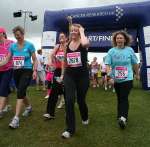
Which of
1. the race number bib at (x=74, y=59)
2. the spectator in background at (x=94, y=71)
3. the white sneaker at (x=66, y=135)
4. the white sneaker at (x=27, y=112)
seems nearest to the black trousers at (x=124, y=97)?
the race number bib at (x=74, y=59)

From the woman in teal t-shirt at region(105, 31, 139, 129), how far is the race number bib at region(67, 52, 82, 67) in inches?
26.6

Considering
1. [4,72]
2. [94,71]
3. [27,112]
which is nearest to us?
[4,72]

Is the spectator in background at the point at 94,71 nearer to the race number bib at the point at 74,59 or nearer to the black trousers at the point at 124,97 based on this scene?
the black trousers at the point at 124,97

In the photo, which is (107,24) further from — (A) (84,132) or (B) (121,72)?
(A) (84,132)

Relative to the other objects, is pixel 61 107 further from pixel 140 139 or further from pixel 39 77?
pixel 39 77

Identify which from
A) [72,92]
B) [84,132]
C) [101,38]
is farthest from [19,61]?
[101,38]

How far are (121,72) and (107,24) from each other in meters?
8.76

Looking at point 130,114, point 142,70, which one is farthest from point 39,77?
point 130,114

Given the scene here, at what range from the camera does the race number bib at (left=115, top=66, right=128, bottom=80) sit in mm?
7410

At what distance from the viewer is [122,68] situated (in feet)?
24.5

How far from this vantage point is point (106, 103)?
10.8 metres

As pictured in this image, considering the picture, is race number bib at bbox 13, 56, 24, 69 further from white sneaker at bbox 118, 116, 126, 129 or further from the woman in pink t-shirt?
white sneaker at bbox 118, 116, 126, 129

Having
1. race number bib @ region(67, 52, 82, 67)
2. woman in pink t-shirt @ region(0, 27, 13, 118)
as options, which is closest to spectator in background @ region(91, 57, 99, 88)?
woman in pink t-shirt @ region(0, 27, 13, 118)

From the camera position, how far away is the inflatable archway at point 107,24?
588 inches
